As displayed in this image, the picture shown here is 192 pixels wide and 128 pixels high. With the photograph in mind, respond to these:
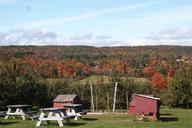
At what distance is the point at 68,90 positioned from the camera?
2854 inches

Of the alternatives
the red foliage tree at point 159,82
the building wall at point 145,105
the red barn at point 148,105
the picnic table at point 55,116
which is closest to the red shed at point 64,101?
the red barn at point 148,105

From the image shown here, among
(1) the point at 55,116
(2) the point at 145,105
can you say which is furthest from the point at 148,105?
(1) the point at 55,116

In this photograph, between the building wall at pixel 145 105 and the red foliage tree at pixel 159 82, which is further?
the red foliage tree at pixel 159 82

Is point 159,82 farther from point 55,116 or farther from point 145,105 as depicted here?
point 55,116

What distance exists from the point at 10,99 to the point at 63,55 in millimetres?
126276

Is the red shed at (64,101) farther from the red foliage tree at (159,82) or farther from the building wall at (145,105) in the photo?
the red foliage tree at (159,82)

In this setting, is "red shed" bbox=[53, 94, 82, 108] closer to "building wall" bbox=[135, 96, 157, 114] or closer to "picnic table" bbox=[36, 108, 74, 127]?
"building wall" bbox=[135, 96, 157, 114]

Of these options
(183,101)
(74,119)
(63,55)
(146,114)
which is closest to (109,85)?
(183,101)

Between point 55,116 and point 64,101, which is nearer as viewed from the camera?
point 55,116

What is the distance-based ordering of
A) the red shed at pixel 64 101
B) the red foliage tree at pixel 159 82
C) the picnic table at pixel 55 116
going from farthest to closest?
1. the red foliage tree at pixel 159 82
2. the red shed at pixel 64 101
3. the picnic table at pixel 55 116

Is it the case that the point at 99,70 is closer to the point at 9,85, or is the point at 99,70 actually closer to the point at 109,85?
the point at 109,85

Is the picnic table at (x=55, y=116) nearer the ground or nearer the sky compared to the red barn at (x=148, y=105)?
nearer the sky

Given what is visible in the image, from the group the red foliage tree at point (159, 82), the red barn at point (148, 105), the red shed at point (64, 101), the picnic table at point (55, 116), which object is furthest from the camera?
the red foliage tree at point (159, 82)

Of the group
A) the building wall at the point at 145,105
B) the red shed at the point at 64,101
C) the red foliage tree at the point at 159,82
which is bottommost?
the red foliage tree at the point at 159,82
